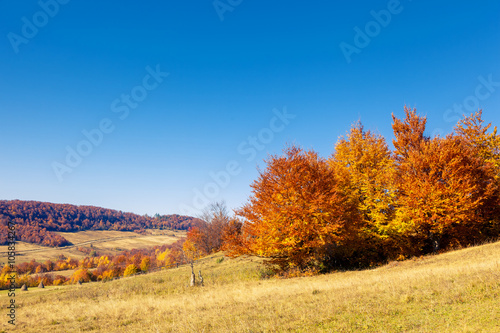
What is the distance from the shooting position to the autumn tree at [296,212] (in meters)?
21.5

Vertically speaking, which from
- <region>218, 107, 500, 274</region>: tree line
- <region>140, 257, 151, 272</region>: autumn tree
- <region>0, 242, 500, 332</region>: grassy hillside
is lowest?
<region>140, 257, 151, 272</region>: autumn tree

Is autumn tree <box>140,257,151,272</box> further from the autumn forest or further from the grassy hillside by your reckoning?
the grassy hillside

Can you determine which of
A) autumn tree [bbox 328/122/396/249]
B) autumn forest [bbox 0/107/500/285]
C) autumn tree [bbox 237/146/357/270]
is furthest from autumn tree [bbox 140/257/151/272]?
autumn tree [bbox 328/122/396/249]

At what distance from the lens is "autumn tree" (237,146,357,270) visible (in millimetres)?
21469

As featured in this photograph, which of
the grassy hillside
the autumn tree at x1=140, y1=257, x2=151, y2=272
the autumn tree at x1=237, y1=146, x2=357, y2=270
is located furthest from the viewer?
the autumn tree at x1=140, y1=257, x2=151, y2=272

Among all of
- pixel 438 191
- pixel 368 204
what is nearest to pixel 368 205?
pixel 368 204

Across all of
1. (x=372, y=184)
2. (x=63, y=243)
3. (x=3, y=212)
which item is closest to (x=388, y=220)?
(x=372, y=184)

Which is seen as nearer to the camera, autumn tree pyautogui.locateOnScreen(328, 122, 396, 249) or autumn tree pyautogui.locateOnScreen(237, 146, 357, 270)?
autumn tree pyautogui.locateOnScreen(237, 146, 357, 270)

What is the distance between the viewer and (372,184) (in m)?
25.8

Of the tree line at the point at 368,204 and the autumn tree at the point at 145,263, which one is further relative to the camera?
the autumn tree at the point at 145,263

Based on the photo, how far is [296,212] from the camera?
21359mm

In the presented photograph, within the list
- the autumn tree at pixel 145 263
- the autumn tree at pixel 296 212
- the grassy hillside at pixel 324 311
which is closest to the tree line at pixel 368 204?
the autumn tree at pixel 296 212

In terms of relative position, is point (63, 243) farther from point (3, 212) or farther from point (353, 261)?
point (353, 261)

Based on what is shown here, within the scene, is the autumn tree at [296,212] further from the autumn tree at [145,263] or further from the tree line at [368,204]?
the autumn tree at [145,263]
